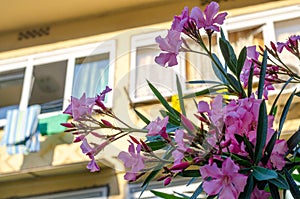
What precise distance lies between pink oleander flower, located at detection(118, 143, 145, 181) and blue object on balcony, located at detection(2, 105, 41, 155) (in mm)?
2934

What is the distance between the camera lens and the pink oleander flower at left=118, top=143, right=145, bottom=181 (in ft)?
2.21

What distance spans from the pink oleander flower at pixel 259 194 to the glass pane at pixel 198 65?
0.22m

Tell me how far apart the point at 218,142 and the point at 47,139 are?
3152 millimetres

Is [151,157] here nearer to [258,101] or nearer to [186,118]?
[186,118]

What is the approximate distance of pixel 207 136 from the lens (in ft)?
2.12

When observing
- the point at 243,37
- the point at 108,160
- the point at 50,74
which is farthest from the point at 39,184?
the point at 108,160

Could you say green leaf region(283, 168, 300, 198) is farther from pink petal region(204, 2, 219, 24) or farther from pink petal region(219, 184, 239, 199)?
pink petal region(204, 2, 219, 24)

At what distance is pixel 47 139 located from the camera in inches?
143

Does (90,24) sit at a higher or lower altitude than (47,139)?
higher

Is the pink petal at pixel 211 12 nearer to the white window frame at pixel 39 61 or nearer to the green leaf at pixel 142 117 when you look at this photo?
the green leaf at pixel 142 117

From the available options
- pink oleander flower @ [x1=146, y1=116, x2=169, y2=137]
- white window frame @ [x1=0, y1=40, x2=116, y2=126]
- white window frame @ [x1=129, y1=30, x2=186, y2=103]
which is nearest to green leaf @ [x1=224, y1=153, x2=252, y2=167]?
pink oleander flower @ [x1=146, y1=116, x2=169, y2=137]

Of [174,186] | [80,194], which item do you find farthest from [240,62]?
[80,194]

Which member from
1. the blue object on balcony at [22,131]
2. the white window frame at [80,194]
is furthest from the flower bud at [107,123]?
the blue object on balcony at [22,131]

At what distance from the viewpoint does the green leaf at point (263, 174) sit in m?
0.61
